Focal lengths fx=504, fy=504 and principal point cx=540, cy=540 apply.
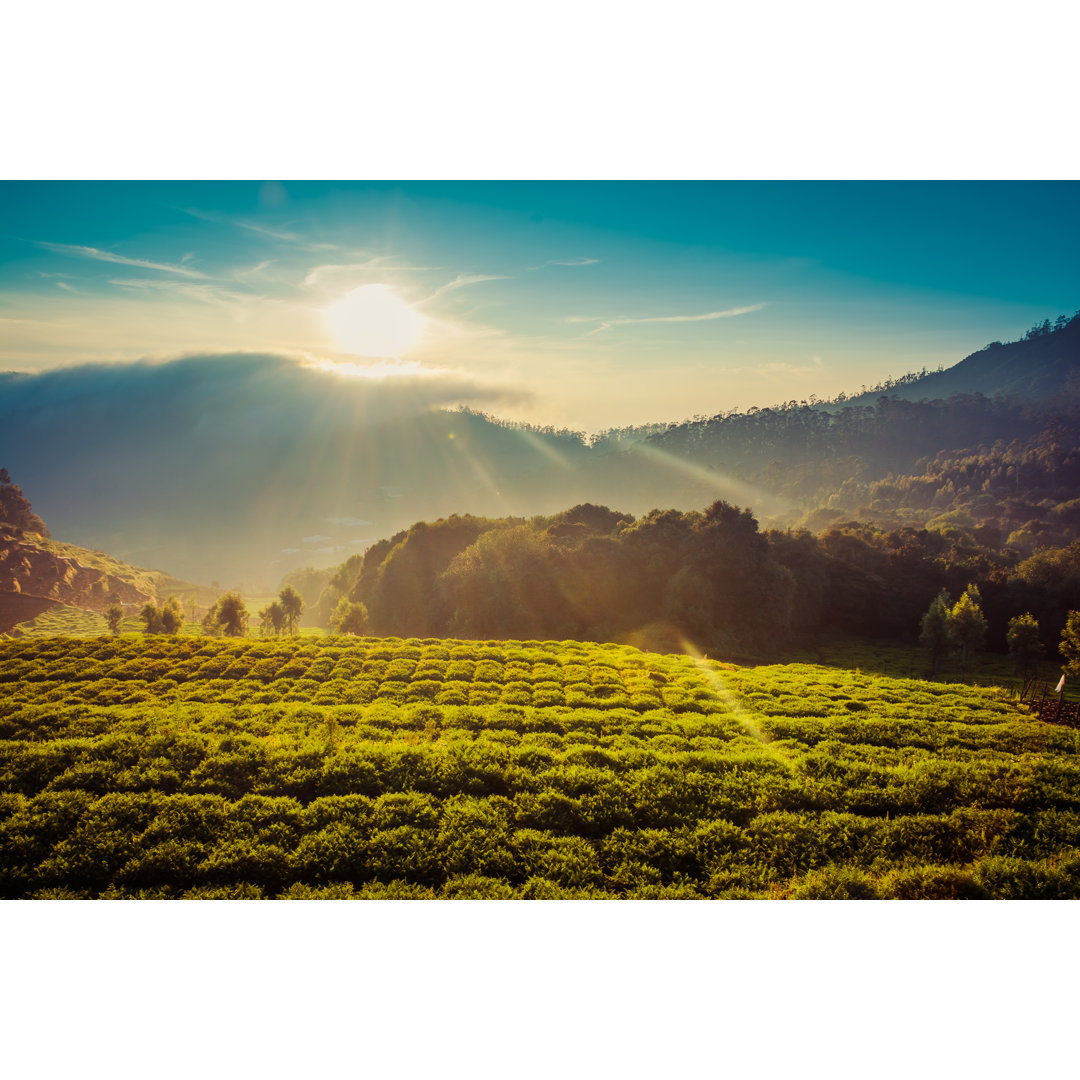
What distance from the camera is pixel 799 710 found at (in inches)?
538

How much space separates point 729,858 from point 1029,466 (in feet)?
450

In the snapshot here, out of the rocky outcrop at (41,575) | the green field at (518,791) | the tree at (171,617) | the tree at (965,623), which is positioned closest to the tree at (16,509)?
the rocky outcrop at (41,575)

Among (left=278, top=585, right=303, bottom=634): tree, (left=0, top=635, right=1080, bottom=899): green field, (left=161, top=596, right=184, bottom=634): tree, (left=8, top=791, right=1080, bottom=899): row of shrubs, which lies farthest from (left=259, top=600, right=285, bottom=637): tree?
(left=8, top=791, right=1080, bottom=899): row of shrubs

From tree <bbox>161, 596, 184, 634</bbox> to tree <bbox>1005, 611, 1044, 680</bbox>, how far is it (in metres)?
60.8

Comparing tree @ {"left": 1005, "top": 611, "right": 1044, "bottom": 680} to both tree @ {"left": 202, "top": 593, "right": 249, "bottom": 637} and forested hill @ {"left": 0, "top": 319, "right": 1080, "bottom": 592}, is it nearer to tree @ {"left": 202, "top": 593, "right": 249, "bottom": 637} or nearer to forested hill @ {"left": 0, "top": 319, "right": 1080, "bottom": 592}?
forested hill @ {"left": 0, "top": 319, "right": 1080, "bottom": 592}

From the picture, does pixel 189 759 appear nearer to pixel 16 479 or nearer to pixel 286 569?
pixel 16 479

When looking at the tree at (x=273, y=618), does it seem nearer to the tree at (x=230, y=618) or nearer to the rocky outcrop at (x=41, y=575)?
the tree at (x=230, y=618)

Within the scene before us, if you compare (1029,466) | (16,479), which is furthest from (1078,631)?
(1029,466)

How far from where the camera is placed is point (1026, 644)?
30281 mm

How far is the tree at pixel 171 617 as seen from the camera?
137 feet

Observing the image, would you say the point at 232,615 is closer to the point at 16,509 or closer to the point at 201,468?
the point at 16,509

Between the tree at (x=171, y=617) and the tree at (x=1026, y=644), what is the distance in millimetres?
60800

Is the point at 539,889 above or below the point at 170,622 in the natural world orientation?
above

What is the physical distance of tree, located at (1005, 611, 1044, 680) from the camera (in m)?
30.1
